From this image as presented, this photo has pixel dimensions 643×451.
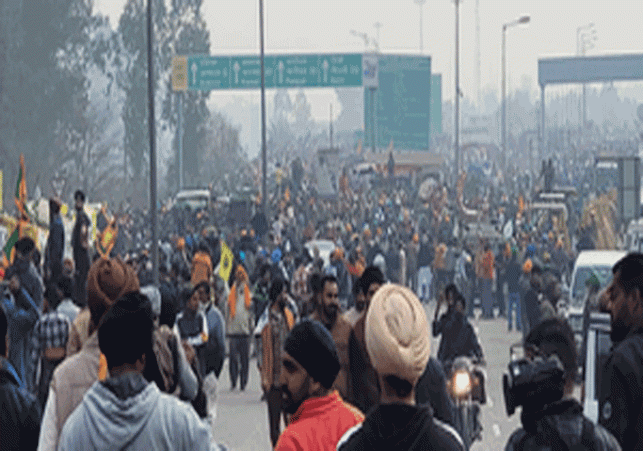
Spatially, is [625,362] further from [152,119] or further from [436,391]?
[152,119]

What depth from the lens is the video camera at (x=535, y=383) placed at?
601 centimetres

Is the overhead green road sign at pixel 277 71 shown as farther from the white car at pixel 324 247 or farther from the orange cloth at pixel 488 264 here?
the orange cloth at pixel 488 264

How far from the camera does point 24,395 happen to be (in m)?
6.59

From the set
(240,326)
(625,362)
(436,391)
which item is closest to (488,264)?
(240,326)

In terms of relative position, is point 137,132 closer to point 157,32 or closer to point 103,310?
point 157,32

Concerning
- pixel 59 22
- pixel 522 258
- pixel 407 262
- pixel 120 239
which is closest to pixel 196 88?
pixel 59 22

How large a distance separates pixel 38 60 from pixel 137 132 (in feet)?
26.2

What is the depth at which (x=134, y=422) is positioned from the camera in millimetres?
5762

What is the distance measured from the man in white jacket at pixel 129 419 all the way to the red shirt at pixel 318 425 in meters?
0.29

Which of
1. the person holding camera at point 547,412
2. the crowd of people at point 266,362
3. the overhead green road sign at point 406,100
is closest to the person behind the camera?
the crowd of people at point 266,362

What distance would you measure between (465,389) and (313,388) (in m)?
7.58

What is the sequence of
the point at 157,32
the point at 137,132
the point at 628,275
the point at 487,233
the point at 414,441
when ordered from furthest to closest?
1. the point at 157,32
2. the point at 137,132
3. the point at 487,233
4. the point at 628,275
5. the point at 414,441

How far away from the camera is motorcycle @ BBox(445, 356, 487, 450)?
13578 mm

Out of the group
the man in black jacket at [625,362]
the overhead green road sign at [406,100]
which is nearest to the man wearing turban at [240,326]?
the man in black jacket at [625,362]
